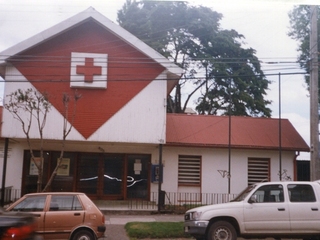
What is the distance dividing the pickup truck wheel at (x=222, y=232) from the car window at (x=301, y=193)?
6.25ft

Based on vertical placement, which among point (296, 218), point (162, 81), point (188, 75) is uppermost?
point (188, 75)

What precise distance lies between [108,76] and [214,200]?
786 centimetres

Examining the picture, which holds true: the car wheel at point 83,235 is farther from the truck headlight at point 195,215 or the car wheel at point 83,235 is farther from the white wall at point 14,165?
the white wall at point 14,165

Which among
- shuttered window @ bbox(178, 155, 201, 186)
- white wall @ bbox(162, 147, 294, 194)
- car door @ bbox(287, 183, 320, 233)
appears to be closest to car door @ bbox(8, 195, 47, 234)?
car door @ bbox(287, 183, 320, 233)

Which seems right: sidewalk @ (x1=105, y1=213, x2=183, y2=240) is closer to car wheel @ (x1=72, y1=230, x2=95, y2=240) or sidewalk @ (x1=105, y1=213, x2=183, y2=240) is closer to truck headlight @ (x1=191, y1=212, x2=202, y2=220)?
car wheel @ (x1=72, y1=230, x2=95, y2=240)

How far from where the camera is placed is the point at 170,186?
24.2 m

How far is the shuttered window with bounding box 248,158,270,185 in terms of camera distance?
2505cm

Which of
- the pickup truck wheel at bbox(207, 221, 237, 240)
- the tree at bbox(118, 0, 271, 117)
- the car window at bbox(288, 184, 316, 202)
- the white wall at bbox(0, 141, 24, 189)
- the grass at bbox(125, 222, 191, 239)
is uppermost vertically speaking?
the tree at bbox(118, 0, 271, 117)

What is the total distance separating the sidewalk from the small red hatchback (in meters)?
2.48

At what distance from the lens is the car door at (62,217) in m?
13.1

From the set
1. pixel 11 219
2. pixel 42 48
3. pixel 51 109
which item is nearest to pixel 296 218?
pixel 11 219

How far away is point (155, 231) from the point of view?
52.6 feet

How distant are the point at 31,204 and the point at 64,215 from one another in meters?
0.99

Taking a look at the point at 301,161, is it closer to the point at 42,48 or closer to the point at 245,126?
the point at 245,126
